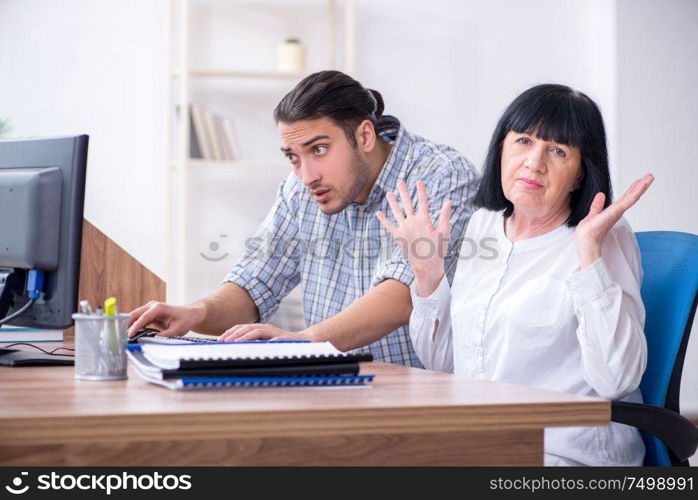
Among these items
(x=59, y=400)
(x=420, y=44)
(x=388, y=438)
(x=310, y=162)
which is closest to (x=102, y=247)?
(x=310, y=162)

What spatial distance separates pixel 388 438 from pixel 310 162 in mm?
1385

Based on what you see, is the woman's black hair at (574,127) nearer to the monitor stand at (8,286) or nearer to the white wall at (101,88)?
the monitor stand at (8,286)

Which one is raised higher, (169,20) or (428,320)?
(169,20)

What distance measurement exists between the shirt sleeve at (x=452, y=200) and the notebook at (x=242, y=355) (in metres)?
0.81

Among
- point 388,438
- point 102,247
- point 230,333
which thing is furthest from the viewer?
point 102,247

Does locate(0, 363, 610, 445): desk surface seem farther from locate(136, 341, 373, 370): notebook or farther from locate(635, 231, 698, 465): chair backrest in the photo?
locate(635, 231, 698, 465): chair backrest

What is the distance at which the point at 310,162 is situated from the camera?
7.49ft

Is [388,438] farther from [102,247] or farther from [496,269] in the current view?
[102,247]

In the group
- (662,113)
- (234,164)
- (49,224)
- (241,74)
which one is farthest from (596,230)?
(662,113)

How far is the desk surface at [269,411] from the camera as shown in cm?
89

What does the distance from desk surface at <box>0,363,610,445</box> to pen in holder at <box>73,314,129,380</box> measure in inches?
2.4

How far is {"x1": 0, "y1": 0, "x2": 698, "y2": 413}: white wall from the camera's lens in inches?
173

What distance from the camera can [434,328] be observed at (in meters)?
1.83

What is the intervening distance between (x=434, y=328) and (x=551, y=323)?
31 centimetres
